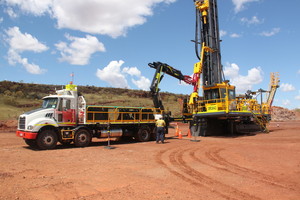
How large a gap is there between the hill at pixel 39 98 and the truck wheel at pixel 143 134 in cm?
326

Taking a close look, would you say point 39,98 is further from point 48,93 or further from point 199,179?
point 199,179

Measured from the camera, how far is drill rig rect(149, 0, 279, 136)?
20344 mm

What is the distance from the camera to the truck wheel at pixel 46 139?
12.7 meters

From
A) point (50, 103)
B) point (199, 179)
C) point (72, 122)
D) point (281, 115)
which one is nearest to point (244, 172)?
point (199, 179)

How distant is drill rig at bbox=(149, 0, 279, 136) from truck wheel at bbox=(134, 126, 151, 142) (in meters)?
2.72

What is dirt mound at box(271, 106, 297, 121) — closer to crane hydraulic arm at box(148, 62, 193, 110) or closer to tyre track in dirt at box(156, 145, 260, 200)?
crane hydraulic arm at box(148, 62, 193, 110)

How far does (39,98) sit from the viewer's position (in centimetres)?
4566

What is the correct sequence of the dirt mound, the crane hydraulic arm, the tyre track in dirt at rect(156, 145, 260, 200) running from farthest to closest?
the dirt mound → the crane hydraulic arm → the tyre track in dirt at rect(156, 145, 260, 200)

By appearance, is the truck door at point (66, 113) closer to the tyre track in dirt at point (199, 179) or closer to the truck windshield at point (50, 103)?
the truck windshield at point (50, 103)

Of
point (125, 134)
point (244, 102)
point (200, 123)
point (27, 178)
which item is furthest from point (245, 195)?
point (244, 102)

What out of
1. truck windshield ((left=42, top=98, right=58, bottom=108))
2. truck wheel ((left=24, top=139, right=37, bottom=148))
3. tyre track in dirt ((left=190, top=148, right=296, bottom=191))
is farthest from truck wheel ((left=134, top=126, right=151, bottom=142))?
tyre track in dirt ((left=190, top=148, right=296, bottom=191))

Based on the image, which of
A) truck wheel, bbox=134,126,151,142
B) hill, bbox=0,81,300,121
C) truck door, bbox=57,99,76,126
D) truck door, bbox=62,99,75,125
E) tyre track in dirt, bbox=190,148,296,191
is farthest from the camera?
hill, bbox=0,81,300,121

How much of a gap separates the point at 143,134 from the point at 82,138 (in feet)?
15.6

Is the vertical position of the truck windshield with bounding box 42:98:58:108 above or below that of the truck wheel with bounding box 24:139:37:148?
above
